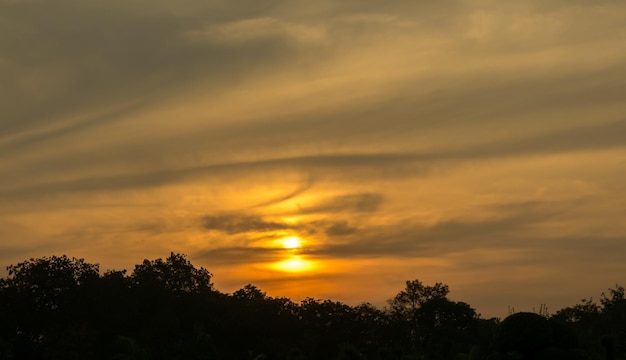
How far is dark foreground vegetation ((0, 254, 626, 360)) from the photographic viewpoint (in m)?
73.6

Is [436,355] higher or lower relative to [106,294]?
lower

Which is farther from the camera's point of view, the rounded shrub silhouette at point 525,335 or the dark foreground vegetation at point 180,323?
the dark foreground vegetation at point 180,323

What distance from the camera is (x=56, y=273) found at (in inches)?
3236

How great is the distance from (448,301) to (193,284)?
115 feet

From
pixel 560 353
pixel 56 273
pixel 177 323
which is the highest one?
pixel 56 273

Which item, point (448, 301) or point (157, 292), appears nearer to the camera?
point (157, 292)

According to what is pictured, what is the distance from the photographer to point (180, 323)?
83000 millimetres

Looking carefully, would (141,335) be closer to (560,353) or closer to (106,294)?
(106,294)

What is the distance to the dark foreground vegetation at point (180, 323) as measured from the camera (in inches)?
2896

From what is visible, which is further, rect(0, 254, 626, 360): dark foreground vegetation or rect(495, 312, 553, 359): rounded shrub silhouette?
rect(0, 254, 626, 360): dark foreground vegetation

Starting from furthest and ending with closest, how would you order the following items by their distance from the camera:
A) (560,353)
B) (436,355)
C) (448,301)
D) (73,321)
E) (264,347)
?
1. (448,301)
2. (264,347)
3. (73,321)
4. (436,355)
5. (560,353)

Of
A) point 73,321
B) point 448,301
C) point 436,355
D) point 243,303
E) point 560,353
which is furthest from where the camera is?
point 448,301

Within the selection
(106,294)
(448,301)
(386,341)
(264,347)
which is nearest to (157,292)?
(106,294)

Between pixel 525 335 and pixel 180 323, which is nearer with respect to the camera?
pixel 525 335
